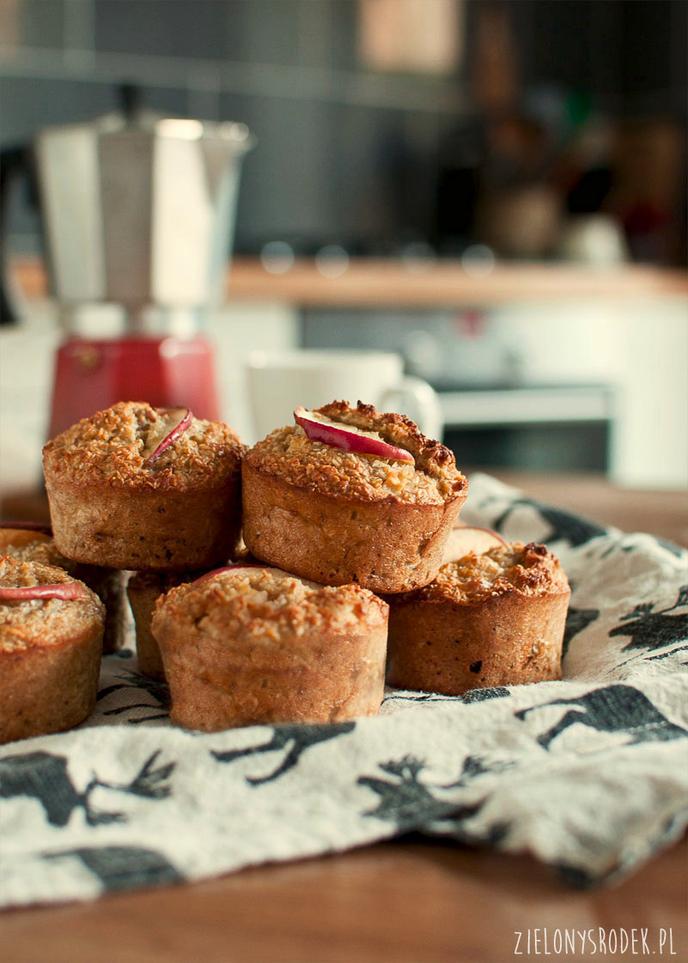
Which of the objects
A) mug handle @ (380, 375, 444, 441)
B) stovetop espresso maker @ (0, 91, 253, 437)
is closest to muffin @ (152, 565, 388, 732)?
mug handle @ (380, 375, 444, 441)

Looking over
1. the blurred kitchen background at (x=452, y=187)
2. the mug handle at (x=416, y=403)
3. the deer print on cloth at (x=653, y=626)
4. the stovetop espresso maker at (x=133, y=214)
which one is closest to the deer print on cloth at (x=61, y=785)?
the deer print on cloth at (x=653, y=626)

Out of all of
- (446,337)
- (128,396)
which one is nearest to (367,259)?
(446,337)

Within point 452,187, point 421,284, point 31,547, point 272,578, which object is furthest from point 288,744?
point 452,187

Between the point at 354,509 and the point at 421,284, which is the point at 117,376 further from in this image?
the point at 421,284

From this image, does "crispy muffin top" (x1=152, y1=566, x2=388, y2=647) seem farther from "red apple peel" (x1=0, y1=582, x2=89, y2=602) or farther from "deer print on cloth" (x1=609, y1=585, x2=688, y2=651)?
"deer print on cloth" (x1=609, y1=585, x2=688, y2=651)

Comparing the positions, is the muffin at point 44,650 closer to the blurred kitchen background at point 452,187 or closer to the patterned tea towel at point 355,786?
the patterned tea towel at point 355,786

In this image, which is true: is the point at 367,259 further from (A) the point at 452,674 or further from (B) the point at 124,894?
(B) the point at 124,894
